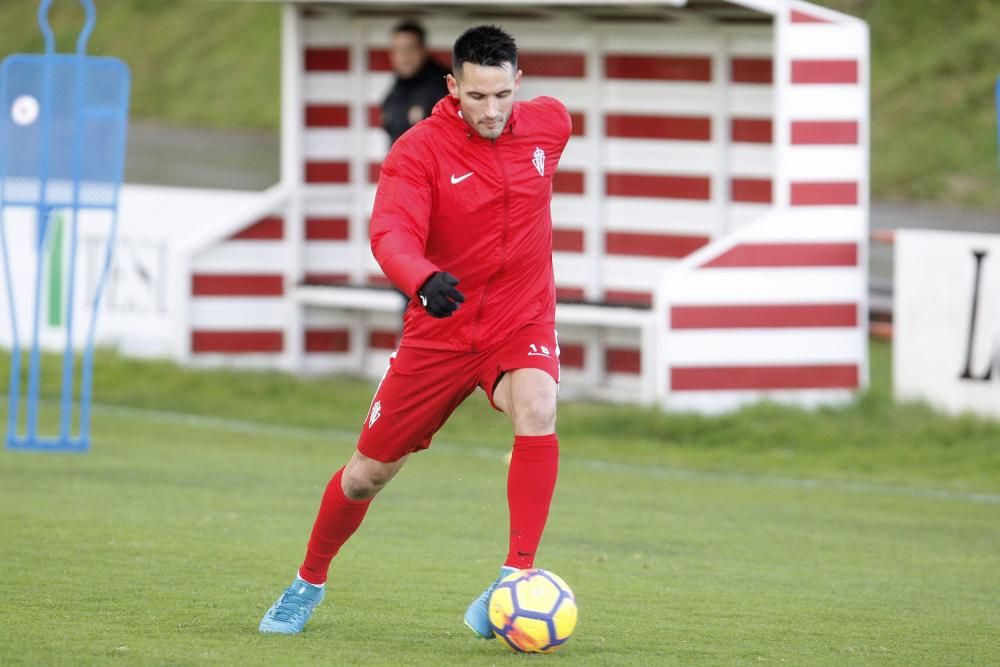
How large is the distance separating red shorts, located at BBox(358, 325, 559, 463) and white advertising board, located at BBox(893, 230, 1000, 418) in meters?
7.29

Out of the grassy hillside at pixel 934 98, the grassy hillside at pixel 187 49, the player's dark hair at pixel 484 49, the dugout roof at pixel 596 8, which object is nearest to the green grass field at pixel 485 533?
the player's dark hair at pixel 484 49

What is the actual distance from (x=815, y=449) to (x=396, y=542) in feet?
16.0

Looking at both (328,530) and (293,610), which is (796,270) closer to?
(328,530)

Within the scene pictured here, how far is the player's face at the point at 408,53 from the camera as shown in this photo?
45.8 ft

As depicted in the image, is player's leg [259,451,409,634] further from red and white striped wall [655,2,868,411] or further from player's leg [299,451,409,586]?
red and white striped wall [655,2,868,411]

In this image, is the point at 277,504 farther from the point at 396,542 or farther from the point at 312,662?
the point at 312,662

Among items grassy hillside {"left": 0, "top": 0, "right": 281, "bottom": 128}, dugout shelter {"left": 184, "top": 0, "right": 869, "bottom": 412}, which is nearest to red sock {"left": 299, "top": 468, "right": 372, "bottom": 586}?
dugout shelter {"left": 184, "top": 0, "right": 869, "bottom": 412}

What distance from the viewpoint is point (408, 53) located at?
46.1ft

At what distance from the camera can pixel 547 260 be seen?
6.86 meters

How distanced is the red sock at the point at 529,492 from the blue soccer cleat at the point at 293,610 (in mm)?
705

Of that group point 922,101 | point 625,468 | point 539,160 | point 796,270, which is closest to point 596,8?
point 796,270

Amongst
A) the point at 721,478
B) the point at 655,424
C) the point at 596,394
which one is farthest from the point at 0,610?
the point at 596,394

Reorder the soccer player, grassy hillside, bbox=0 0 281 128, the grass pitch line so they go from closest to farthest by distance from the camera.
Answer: the soccer player < the grass pitch line < grassy hillside, bbox=0 0 281 128

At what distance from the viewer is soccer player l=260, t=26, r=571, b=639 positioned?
21.3 feet
